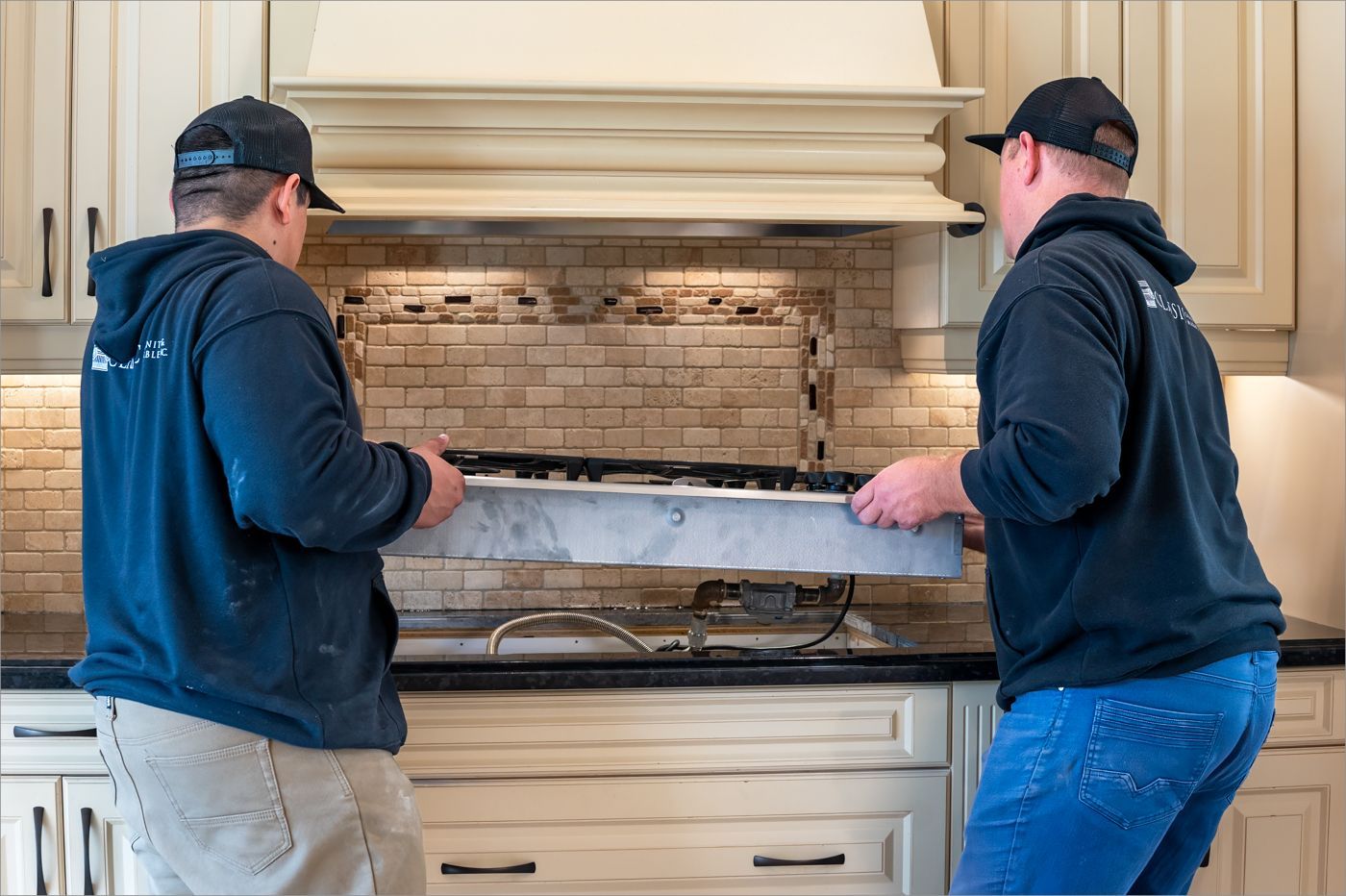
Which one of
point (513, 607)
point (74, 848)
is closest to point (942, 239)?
point (513, 607)

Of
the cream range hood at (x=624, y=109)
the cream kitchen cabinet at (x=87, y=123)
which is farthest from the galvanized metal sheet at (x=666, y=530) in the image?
the cream kitchen cabinet at (x=87, y=123)

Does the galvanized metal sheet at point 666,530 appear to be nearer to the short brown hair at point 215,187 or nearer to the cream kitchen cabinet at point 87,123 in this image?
the short brown hair at point 215,187

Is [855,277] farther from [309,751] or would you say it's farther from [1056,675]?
[309,751]

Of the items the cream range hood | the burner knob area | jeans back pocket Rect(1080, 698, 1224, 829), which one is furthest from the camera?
the cream range hood

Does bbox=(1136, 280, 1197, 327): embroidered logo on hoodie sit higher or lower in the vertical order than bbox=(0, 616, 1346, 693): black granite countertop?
higher

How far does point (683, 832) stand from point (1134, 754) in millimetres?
853

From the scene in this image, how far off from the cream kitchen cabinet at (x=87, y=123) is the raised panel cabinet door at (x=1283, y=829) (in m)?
2.37

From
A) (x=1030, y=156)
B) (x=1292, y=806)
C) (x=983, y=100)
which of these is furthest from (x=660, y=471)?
(x=1292, y=806)

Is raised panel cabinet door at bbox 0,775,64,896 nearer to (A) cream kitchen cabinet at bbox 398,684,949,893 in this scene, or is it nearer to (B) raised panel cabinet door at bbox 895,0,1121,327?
(A) cream kitchen cabinet at bbox 398,684,949,893

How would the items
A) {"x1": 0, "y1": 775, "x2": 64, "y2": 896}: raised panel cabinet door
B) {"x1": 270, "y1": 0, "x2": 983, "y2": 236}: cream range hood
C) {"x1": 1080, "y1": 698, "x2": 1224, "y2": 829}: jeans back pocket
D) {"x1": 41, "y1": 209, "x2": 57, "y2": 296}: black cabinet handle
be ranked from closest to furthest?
{"x1": 1080, "y1": 698, "x2": 1224, "y2": 829}: jeans back pocket
{"x1": 0, "y1": 775, "x2": 64, "y2": 896}: raised panel cabinet door
{"x1": 270, "y1": 0, "x2": 983, "y2": 236}: cream range hood
{"x1": 41, "y1": 209, "x2": 57, "y2": 296}: black cabinet handle

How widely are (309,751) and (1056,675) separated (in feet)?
3.28

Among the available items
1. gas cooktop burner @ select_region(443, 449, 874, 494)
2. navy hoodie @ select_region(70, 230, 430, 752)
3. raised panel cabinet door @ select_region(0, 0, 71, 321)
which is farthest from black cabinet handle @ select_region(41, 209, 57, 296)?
gas cooktop burner @ select_region(443, 449, 874, 494)

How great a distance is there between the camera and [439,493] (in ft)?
5.78

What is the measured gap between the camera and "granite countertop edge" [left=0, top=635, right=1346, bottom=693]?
2.10 metres
